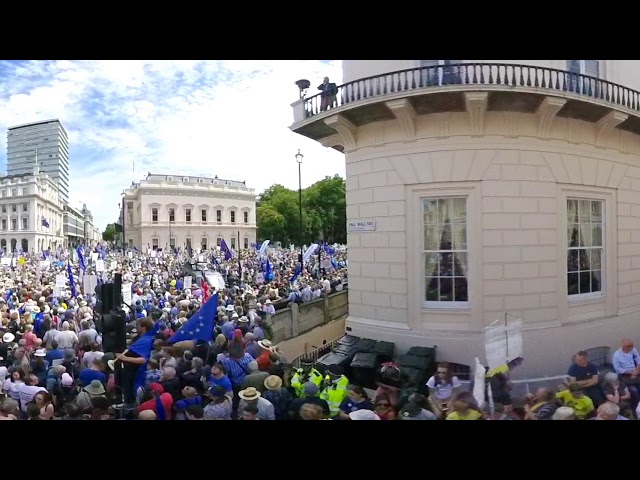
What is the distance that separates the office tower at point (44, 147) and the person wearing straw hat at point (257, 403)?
2.33m

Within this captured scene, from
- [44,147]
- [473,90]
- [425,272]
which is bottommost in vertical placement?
[425,272]

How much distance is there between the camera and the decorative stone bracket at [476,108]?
125 inches

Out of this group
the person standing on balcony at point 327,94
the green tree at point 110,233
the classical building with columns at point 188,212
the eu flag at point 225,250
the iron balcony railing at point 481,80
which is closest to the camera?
the iron balcony railing at point 481,80

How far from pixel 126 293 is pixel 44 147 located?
4.62 feet

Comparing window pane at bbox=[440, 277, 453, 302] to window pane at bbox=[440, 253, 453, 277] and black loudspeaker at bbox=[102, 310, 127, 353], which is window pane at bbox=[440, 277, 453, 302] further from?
black loudspeaker at bbox=[102, 310, 127, 353]

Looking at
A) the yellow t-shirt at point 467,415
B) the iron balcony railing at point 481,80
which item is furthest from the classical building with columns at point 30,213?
the yellow t-shirt at point 467,415

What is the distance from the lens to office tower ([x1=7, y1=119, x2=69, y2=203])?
3.44 m

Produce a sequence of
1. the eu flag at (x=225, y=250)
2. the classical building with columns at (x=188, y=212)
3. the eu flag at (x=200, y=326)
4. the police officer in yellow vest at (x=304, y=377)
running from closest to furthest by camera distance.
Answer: the police officer in yellow vest at (x=304, y=377) < the eu flag at (x=200, y=326) < the classical building with columns at (x=188, y=212) < the eu flag at (x=225, y=250)

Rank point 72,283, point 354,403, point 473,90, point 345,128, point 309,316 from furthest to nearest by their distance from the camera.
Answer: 1. point 72,283
2. point 309,316
3. point 345,128
4. point 354,403
5. point 473,90

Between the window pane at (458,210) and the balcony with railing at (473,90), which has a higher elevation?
the balcony with railing at (473,90)

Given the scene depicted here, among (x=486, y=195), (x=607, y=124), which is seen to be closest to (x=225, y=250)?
(x=486, y=195)

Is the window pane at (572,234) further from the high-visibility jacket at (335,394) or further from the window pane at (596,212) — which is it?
the high-visibility jacket at (335,394)

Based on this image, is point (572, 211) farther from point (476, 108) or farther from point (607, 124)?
point (476, 108)

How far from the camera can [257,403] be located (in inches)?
130
